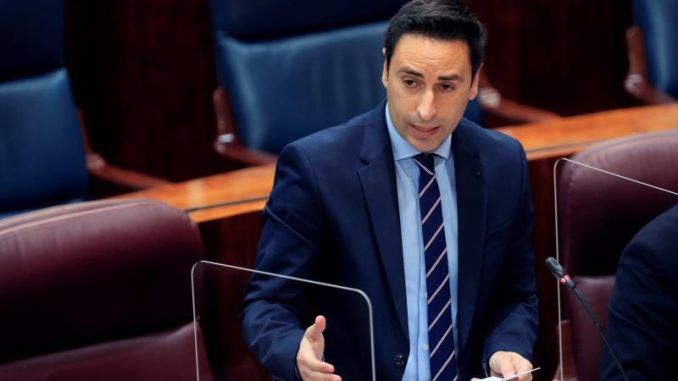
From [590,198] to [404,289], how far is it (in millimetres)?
185

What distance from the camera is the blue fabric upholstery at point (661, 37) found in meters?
1.59

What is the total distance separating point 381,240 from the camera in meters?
0.82

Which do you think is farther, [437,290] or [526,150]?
[526,150]

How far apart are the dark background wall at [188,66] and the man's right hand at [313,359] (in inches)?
31.0

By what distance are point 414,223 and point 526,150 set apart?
41 cm

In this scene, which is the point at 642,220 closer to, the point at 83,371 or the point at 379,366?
the point at 379,366

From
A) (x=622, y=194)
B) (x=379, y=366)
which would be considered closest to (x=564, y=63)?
(x=622, y=194)

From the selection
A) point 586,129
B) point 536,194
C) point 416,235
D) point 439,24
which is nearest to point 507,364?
point 416,235

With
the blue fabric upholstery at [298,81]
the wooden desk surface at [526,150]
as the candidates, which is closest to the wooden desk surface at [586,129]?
the wooden desk surface at [526,150]

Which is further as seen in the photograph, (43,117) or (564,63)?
(564,63)

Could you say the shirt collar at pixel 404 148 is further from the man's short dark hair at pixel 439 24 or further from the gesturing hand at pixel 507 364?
the gesturing hand at pixel 507 364

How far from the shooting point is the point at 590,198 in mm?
893

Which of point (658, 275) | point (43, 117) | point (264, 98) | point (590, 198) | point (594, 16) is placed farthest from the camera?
point (594, 16)

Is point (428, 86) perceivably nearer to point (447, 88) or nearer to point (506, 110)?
point (447, 88)
